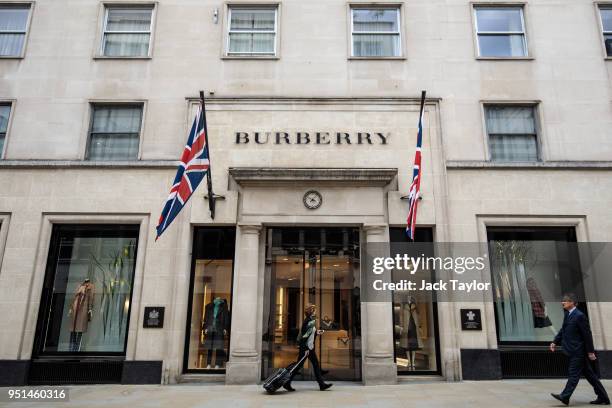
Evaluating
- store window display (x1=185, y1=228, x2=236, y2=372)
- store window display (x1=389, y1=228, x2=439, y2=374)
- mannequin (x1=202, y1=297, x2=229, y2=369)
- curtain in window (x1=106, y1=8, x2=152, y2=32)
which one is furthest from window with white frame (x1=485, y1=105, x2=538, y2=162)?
curtain in window (x1=106, y1=8, x2=152, y2=32)

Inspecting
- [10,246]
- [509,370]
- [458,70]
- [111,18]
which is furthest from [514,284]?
[111,18]

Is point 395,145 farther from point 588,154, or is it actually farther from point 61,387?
point 61,387

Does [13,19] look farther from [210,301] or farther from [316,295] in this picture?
[316,295]

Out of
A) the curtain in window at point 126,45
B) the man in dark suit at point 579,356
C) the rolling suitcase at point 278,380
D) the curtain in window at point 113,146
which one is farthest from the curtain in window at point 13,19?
the man in dark suit at point 579,356

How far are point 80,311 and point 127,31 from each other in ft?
30.3

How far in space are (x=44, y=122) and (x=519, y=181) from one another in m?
14.7

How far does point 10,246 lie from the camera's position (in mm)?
12164

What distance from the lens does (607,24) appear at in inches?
557

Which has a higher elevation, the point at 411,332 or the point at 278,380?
the point at 411,332

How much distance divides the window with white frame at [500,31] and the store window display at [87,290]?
12.8 meters

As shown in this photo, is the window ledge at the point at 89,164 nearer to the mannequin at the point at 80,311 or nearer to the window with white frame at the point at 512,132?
the mannequin at the point at 80,311

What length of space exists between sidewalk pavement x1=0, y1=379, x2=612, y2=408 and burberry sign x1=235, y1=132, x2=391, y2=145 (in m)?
6.91

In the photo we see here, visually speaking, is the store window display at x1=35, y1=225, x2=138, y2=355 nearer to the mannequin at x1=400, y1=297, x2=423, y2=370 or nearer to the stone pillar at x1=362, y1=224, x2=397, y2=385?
the stone pillar at x1=362, y1=224, x2=397, y2=385

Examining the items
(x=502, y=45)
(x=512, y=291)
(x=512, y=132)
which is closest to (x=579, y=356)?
(x=512, y=291)
